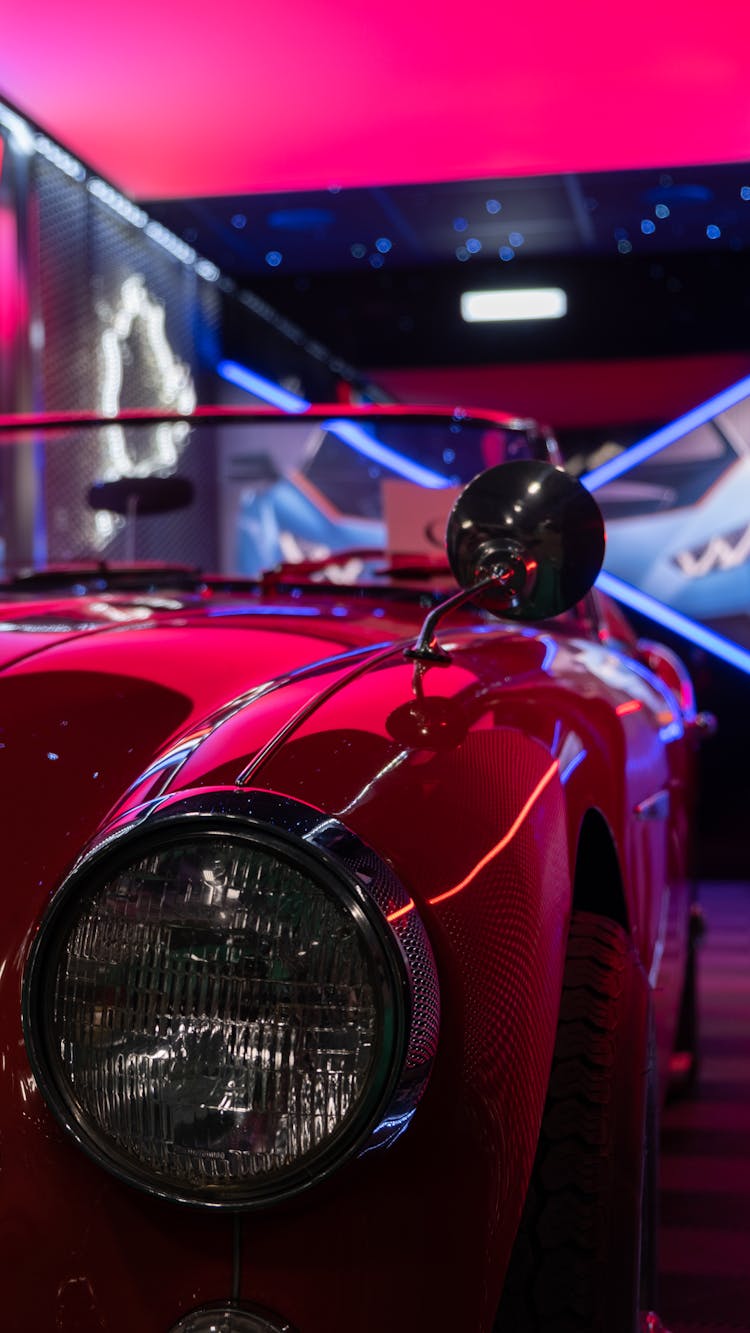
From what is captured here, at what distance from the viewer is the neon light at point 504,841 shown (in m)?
1.03

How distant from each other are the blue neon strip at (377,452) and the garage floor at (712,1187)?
1340 mm

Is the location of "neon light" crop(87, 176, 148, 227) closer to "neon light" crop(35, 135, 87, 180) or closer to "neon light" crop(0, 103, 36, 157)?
"neon light" crop(35, 135, 87, 180)

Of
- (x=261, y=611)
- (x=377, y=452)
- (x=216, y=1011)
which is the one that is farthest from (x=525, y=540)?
(x=377, y=452)

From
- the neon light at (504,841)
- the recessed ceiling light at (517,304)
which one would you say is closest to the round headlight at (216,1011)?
the neon light at (504,841)

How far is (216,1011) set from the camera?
0.94m

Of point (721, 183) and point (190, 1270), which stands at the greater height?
point (721, 183)

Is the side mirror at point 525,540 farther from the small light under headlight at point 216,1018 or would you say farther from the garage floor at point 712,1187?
the garage floor at point 712,1187

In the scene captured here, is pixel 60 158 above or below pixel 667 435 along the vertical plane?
above

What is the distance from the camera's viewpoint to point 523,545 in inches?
58.3

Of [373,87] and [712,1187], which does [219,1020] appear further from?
[373,87]

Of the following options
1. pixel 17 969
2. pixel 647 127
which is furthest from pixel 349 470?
pixel 647 127

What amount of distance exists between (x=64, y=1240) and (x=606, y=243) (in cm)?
894

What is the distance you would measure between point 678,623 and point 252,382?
3211 millimetres

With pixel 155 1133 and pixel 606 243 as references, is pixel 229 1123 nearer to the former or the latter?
pixel 155 1133
